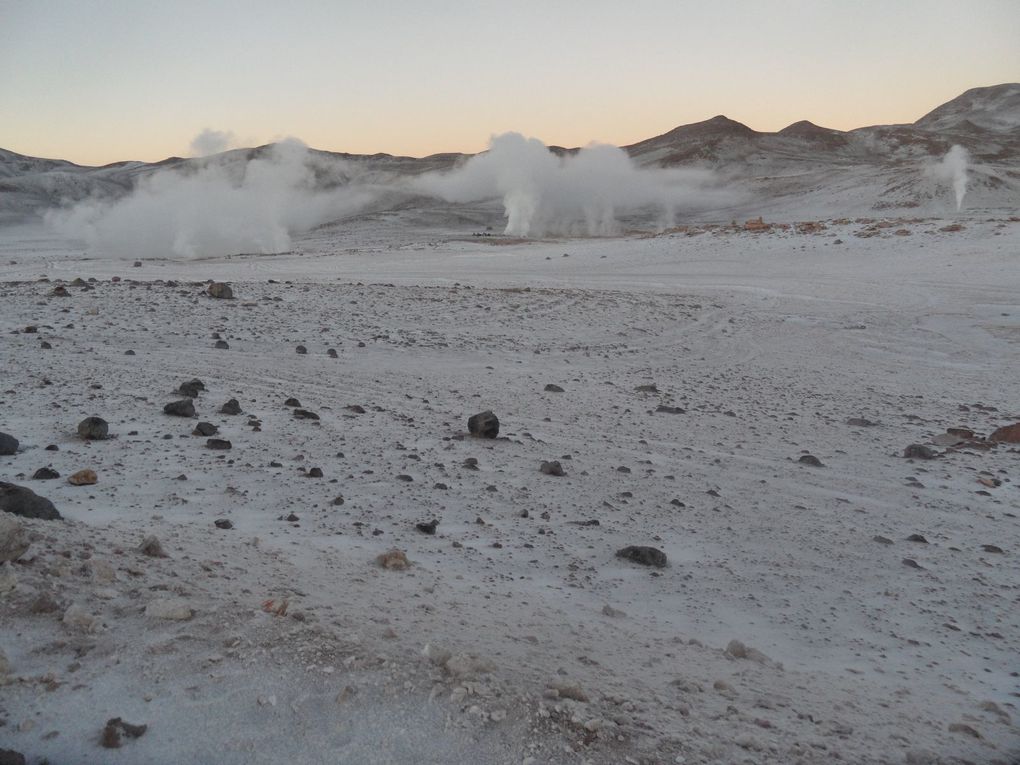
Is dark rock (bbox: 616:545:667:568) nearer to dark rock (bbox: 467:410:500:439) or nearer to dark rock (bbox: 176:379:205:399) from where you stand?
dark rock (bbox: 467:410:500:439)

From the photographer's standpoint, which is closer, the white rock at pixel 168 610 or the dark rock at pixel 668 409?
Answer: the white rock at pixel 168 610

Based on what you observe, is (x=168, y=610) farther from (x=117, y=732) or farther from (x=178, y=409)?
(x=178, y=409)

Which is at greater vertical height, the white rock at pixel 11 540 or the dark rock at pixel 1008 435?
the white rock at pixel 11 540

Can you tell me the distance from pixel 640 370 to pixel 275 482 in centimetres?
548

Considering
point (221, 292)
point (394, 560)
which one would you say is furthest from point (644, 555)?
point (221, 292)

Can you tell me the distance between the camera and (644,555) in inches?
156

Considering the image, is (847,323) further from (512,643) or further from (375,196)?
(375,196)

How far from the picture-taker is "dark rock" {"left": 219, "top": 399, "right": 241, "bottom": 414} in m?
5.86

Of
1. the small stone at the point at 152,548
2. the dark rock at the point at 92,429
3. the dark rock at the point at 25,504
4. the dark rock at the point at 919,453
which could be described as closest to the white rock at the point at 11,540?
the small stone at the point at 152,548

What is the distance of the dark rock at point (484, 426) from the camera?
5.81 m

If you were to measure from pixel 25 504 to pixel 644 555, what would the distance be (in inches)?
107

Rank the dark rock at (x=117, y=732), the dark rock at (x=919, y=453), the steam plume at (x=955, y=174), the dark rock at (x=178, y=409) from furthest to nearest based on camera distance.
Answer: the steam plume at (x=955, y=174), the dark rock at (x=919, y=453), the dark rock at (x=178, y=409), the dark rock at (x=117, y=732)

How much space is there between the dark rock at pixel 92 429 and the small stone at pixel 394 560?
234 cm

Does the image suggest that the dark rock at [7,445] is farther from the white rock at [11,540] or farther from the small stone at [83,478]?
the white rock at [11,540]
